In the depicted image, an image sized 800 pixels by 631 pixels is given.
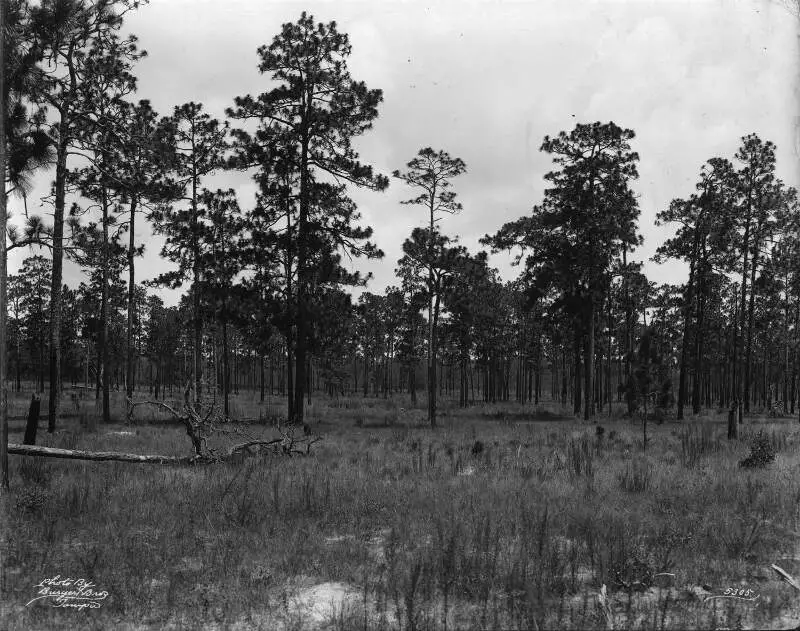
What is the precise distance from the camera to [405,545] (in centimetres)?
606

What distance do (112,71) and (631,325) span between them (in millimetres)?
34600

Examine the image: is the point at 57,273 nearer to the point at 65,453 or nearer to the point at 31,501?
the point at 65,453

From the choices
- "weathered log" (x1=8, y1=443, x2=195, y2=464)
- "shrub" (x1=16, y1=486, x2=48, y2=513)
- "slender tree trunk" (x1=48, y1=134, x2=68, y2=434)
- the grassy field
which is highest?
"slender tree trunk" (x1=48, y1=134, x2=68, y2=434)

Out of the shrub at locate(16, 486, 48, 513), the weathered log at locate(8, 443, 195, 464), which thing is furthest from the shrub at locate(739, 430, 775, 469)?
the shrub at locate(16, 486, 48, 513)

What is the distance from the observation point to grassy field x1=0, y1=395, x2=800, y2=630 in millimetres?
4434

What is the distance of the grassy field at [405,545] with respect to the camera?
14.5ft

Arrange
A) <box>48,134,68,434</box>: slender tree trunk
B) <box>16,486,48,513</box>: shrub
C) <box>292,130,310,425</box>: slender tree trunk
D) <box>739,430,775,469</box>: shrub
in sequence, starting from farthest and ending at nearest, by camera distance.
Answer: <box>292,130,310,425</box>: slender tree trunk → <box>48,134,68,434</box>: slender tree trunk → <box>739,430,775,469</box>: shrub → <box>16,486,48,513</box>: shrub

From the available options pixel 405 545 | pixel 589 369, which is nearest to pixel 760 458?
pixel 405 545

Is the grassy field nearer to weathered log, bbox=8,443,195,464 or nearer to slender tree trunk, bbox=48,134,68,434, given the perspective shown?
weathered log, bbox=8,443,195,464

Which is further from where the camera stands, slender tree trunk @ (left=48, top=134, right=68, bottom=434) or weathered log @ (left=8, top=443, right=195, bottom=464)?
slender tree trunk @ (left=48, top=134, right=68, bottom=434)

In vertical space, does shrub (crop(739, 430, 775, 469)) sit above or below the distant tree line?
below

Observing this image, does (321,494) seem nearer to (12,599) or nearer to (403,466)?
(403,466)
